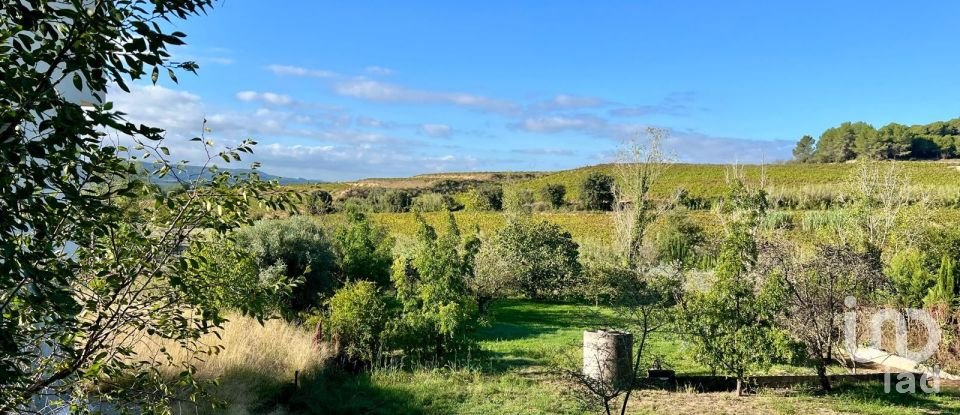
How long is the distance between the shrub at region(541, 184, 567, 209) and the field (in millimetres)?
34439

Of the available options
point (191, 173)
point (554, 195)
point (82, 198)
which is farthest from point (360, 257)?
point (554, 195)

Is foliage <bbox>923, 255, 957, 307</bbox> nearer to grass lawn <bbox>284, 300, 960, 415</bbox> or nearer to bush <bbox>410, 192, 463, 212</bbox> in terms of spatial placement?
grass lawn <bbox>284, 300, 960, 415</bbox>

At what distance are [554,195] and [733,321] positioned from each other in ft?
123

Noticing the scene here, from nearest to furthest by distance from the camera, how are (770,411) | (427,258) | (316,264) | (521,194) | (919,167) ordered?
(770,411)
(427,258)
(316,264)
(521,194)
(919,167)

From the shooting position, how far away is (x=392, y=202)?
45.1 meters

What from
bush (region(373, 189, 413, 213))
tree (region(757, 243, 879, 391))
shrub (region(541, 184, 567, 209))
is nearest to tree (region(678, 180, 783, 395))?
tree (region(757, 243, 879, 391))

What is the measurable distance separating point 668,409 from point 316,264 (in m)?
8.29

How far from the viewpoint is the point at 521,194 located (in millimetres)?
23953

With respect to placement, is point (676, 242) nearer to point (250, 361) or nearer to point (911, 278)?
point (911, 278)

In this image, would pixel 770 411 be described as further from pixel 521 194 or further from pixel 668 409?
pixel 521 194

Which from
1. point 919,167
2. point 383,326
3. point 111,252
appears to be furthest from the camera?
point 919,167

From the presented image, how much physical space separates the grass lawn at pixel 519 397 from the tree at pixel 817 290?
0.66m

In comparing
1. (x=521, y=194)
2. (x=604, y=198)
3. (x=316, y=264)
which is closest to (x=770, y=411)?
(x=316, y=264)

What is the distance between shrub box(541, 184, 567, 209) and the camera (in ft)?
143
